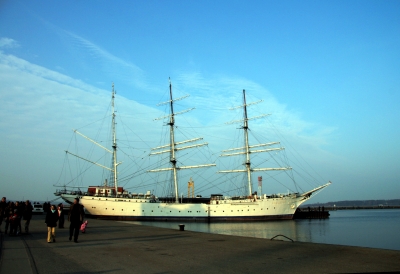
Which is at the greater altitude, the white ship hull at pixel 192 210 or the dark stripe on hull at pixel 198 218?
the white ship hull at pixel 192 210

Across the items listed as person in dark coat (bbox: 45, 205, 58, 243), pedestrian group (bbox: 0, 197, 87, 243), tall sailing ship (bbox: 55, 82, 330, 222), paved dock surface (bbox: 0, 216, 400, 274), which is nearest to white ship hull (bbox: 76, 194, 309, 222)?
tall sailing ship (bbox: 55, 82, 330, 222)

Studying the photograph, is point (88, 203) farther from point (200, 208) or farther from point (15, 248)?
point (15, 248)

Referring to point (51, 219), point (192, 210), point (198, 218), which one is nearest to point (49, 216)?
point (51, 219)

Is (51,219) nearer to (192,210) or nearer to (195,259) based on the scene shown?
(195,259)

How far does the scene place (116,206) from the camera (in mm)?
60219

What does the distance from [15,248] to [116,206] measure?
49568 mm

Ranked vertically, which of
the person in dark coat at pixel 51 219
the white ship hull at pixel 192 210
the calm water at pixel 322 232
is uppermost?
the person in dark coat at pixel 51 219

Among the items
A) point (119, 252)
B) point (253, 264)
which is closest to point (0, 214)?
point (119, 252)

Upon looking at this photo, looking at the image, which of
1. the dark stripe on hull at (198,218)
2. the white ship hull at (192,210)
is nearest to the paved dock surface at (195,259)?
the white ship hull at (192,210)

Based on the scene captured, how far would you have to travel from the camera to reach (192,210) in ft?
209

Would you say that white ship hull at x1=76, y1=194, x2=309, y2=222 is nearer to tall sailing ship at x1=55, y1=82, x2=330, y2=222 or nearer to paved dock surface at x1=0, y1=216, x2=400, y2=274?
tall sailing ship at x1=55, y1=82, x2=330, y2=222

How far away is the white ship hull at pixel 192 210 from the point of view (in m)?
60.4

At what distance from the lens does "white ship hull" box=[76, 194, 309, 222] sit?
198 ft

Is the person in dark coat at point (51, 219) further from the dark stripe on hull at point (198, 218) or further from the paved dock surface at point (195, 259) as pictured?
the dark stripe on hull at point (198, 218)
